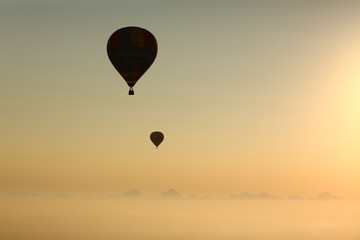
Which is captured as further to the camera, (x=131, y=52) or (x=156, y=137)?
(x=156, y=137)

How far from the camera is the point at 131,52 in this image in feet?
316

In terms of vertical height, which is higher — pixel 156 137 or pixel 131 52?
pixel 156 137

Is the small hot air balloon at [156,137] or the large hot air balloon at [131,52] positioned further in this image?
the small hot air balloon at [156,137]

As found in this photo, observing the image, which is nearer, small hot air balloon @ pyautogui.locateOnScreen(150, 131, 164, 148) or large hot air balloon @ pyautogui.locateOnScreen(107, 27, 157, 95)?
large hot air balloon @ pyautogui.locateOnScreen(107, 27, 157, 95)

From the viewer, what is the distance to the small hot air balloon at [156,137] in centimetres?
12603

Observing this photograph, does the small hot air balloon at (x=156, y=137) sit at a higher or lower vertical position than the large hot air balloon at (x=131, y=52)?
higher

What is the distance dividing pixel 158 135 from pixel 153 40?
3282 centimetres

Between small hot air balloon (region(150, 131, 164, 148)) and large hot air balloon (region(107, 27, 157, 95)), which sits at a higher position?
small hot air balloon (region(150, 131, 164, 148))

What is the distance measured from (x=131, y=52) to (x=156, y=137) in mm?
33088

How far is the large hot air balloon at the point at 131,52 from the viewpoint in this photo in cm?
9625

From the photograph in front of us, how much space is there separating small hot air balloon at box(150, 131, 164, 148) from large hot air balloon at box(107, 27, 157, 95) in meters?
30.1

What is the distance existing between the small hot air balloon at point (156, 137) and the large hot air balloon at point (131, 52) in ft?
98.7

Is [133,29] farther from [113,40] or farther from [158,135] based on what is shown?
[158,135]

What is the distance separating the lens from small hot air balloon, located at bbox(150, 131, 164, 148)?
126025 millimetres
